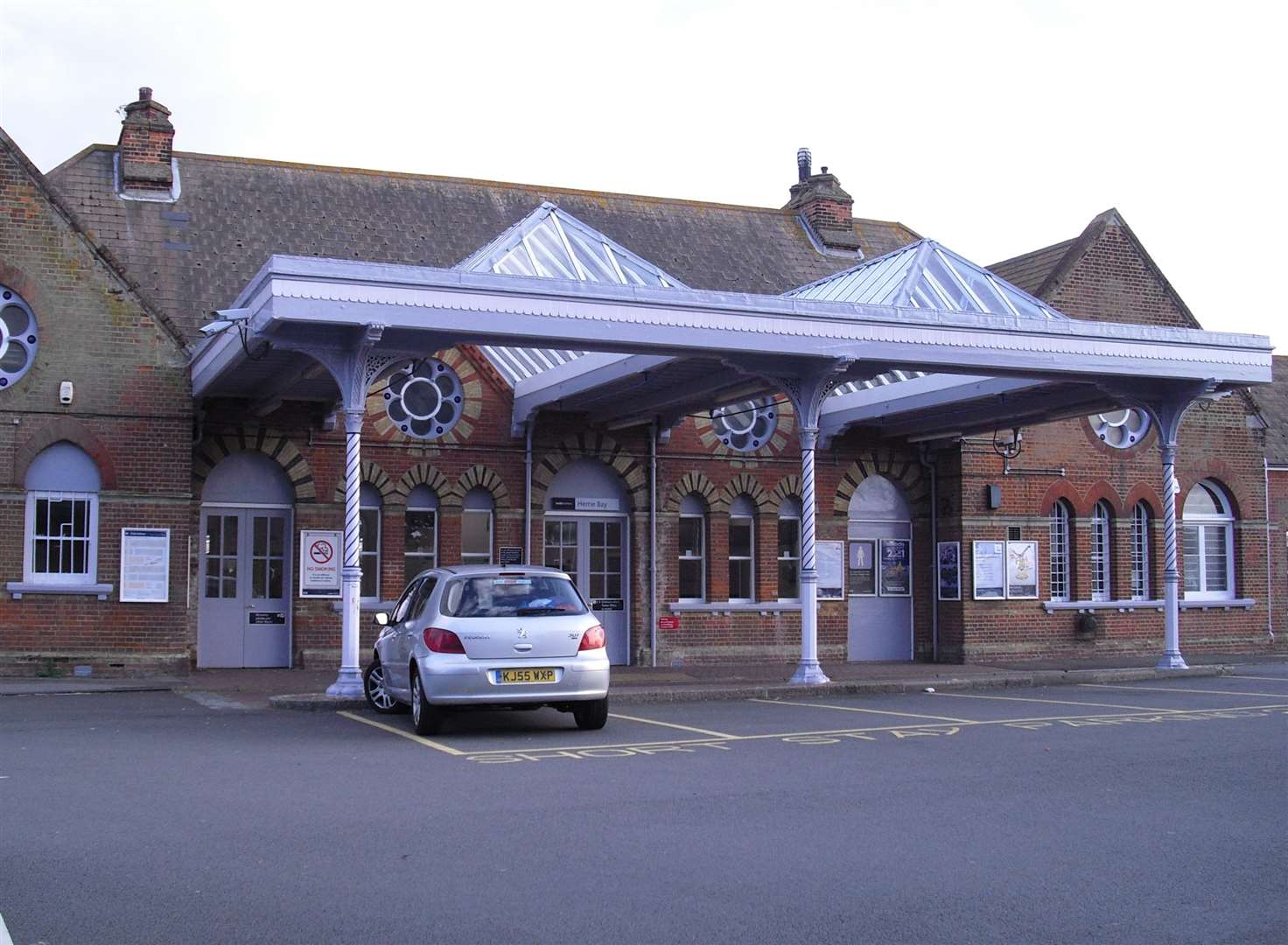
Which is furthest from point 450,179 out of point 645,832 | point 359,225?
point 645,832

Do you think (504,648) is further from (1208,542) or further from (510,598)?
(1208,542)

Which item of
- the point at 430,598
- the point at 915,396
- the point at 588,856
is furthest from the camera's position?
the point at 915,396

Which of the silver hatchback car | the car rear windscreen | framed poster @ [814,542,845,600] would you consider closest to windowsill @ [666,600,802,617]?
framed poster @ [814,542,845,600]

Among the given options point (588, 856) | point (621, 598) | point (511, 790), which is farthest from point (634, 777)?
point (621, 598)

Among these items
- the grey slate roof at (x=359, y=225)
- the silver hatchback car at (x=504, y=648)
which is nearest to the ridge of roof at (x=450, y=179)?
the grey slate roof at (x=359, y=225)

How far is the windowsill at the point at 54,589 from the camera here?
18703mm

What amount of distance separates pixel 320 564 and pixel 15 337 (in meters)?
5.24

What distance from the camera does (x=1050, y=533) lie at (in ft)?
83.6

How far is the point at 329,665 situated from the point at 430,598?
826 centimetres

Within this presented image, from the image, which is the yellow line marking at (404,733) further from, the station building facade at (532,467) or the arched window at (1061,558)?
the arched window at (1061,558)

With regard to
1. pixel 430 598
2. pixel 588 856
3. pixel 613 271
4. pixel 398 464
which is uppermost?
pixel 613 271

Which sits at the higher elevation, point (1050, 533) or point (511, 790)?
point (1050, 533)

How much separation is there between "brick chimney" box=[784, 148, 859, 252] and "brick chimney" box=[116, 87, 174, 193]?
12.8 m

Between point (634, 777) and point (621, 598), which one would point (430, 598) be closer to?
point (634, 777)
